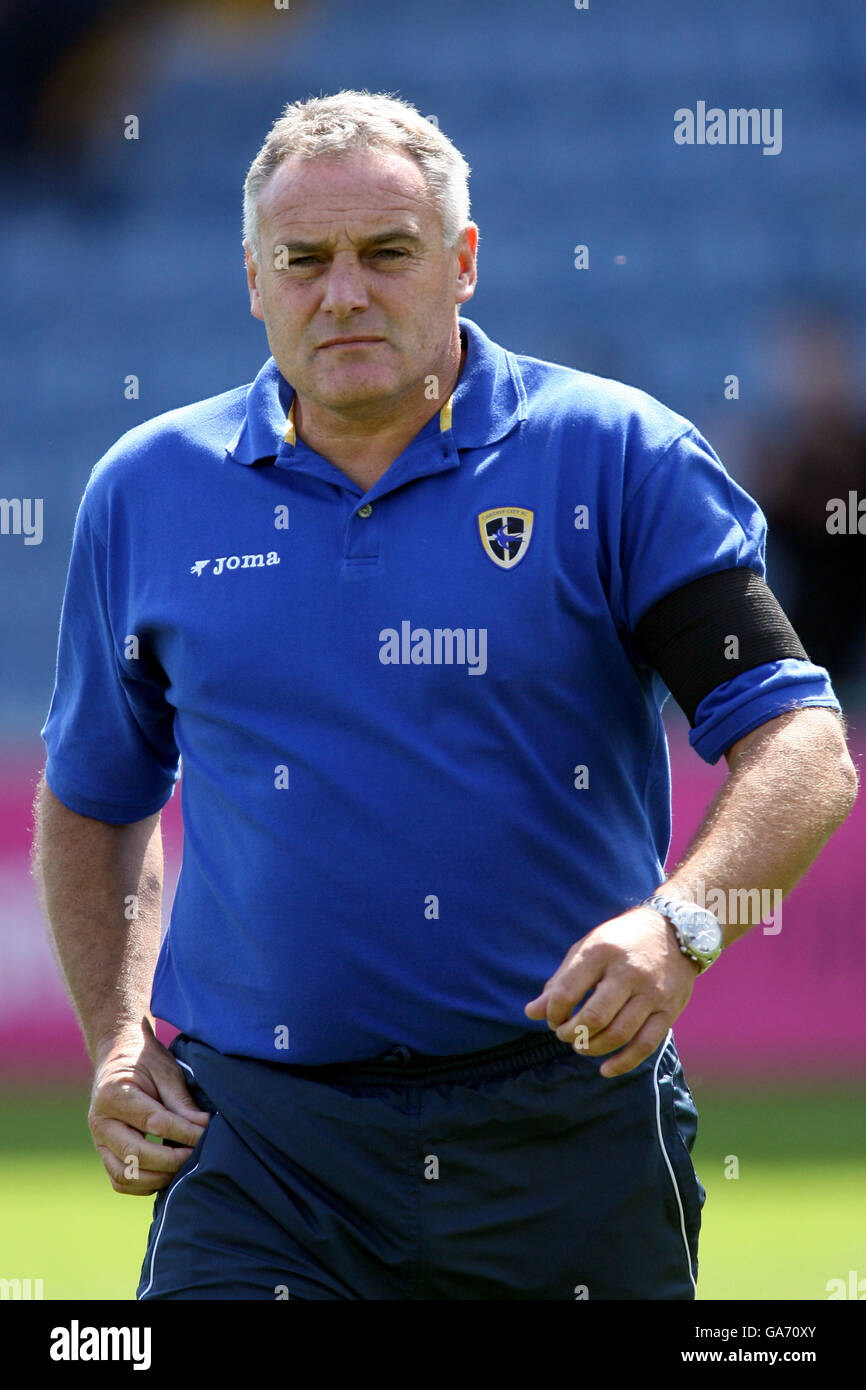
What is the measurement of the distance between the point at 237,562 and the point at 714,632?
65 centimetres

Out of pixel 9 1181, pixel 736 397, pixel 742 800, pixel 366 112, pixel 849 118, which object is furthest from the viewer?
pixel 849 118

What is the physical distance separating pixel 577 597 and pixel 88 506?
2.56ft

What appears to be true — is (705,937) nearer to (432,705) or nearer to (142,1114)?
(432,705)

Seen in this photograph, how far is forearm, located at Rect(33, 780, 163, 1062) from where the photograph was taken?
2838mm

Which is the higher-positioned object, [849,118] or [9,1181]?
[849,118]

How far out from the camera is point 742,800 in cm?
234

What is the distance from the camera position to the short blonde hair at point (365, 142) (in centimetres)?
267

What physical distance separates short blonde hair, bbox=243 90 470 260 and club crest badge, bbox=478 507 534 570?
435 mm

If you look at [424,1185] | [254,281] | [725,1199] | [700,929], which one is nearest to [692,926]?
[700,929]

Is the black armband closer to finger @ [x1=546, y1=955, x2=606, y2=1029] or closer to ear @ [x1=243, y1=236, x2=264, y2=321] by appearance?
finger @ [x1=546, y1=955, x2=606, y2=1029]

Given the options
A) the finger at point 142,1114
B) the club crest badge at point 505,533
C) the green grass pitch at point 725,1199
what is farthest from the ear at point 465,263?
the green grass pitch at point 725,1199
